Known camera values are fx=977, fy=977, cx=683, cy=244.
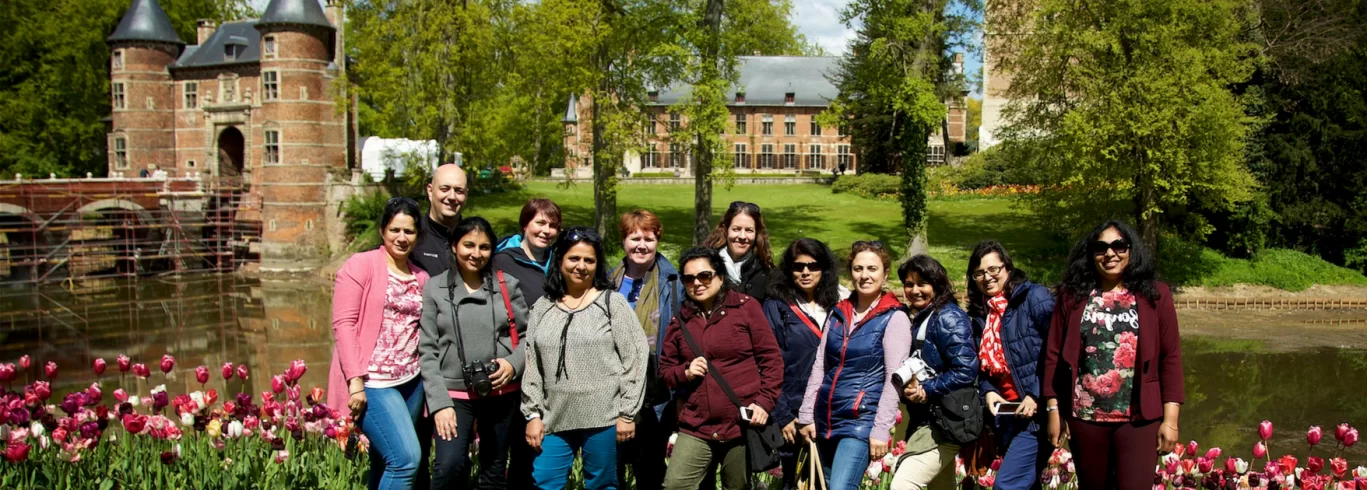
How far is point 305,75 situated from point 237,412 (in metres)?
27.6

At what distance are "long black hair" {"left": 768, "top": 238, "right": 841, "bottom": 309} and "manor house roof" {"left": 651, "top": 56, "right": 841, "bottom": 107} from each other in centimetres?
5194

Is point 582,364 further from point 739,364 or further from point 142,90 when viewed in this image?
point 142,90

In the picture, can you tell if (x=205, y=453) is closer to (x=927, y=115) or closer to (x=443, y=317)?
(x=443, y=317)

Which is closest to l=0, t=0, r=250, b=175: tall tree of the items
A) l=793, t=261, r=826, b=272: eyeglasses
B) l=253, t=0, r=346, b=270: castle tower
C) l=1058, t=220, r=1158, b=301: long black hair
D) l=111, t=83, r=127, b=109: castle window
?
l=111, t=83, r=127, b=109: castle window

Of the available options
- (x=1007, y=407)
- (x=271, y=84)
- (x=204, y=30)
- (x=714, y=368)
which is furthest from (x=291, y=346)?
(x=204, y=30)

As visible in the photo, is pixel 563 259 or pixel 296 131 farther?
pixel 296 131

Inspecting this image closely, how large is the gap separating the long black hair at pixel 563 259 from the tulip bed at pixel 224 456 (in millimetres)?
1589

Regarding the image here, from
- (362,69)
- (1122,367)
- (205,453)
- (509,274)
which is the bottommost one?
(205,453)

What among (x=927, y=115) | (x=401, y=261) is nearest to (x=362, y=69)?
(x=927, y=115)

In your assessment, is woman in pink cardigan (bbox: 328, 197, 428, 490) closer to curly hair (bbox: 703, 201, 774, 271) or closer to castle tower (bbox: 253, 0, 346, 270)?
curly hair (bbox: 703, 201, 774, 271)

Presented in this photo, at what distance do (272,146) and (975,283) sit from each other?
30.7 metres

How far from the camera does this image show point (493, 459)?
4.96 metres

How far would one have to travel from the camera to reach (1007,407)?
5051mm

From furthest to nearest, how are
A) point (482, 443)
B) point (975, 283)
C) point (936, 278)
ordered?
point (975, 283) → point (936, 278) → point (482, 443)
